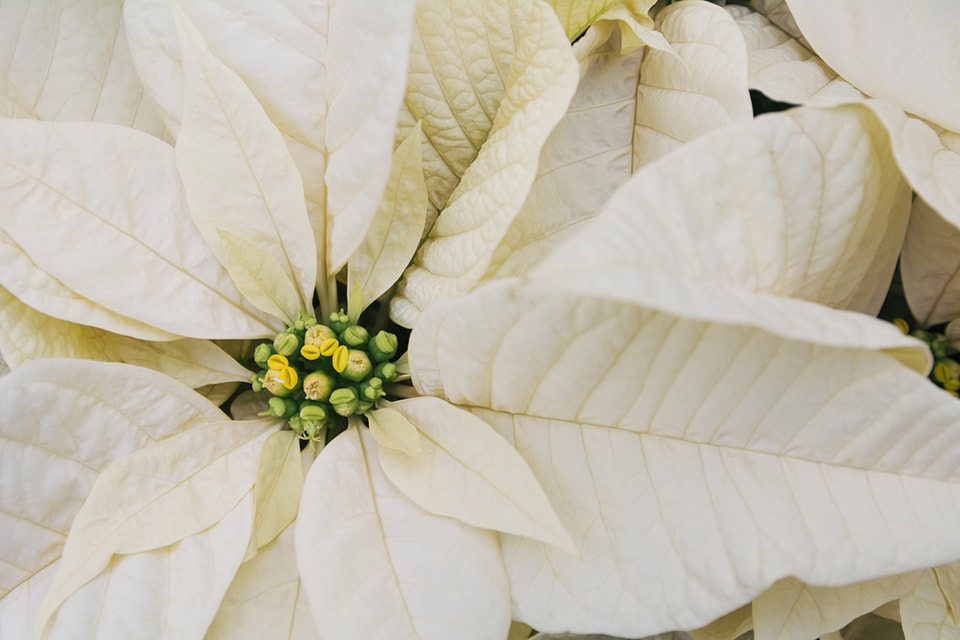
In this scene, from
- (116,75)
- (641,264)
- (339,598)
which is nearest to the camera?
(641,264)

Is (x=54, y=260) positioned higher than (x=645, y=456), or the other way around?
(x=54, y=260)

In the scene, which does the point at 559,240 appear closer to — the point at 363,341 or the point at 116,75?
the point at 363,341

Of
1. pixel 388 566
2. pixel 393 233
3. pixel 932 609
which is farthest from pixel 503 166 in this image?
pixel 932 609

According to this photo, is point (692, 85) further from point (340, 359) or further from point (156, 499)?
point (156, 499)

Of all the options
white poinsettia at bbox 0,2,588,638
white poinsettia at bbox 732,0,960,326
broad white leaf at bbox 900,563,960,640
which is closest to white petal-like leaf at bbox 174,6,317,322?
white poinsettia at bbox 0,2,588,638

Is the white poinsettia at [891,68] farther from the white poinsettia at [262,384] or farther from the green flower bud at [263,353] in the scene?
the green flower bud at [263,353]

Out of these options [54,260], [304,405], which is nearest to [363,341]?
[304,405]

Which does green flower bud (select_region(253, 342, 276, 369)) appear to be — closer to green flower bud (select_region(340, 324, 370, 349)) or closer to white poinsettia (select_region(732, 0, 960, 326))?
green flower bud (select_region(340, 324, 370, 349))

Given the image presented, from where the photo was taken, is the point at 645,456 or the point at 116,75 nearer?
the point at 645,456
